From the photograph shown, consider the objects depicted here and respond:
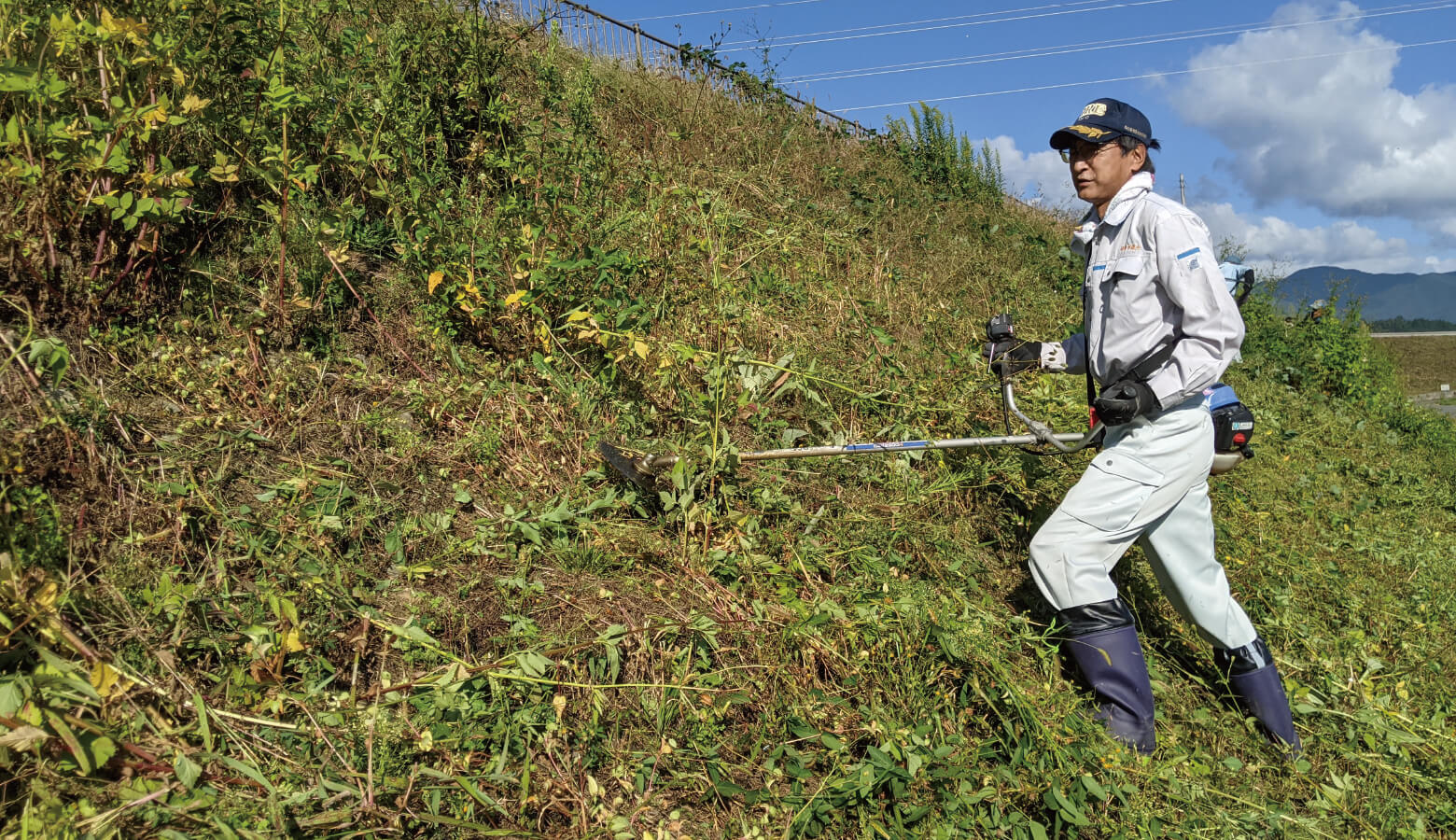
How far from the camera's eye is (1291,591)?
4.36 meters

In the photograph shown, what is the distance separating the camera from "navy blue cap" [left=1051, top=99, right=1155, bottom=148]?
127 inches

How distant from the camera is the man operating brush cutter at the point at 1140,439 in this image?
3002mm

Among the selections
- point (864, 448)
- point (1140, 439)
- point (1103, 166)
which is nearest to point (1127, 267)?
point (1103, 166)

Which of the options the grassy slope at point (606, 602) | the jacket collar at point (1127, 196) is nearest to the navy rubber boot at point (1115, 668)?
the grassy slope at point (606, 602)

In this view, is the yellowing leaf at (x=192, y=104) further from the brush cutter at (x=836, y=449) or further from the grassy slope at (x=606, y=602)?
the brush cutter at (x=836, y=449)

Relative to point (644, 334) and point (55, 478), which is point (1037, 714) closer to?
point (644, 334)

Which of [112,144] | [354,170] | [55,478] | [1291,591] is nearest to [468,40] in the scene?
[354,170]

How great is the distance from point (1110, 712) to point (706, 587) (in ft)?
5.03

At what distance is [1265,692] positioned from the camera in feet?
11.0

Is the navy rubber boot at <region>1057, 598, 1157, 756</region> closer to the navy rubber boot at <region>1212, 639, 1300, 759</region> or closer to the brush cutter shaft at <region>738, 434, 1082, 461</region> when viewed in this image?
the navy rubber boot at <region>1212, 639, 1300, 759</region>

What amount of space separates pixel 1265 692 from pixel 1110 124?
2330 mm

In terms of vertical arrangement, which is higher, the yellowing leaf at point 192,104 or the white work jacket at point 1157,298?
the yellowing leaf at point 192,104

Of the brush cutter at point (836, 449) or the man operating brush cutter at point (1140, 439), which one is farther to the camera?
the brush cutter at point (836, 449)

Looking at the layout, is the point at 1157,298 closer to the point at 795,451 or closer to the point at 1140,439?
the point at 1140,439
